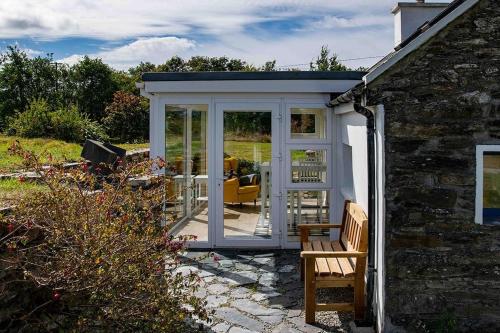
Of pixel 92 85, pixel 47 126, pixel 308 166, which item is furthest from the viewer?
pixel 92 85

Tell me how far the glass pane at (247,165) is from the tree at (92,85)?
3183 centimetres

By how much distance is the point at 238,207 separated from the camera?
9.79m

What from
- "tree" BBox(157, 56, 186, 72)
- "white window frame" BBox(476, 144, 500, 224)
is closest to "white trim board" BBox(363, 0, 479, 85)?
"white window frame" BBox(476, 144, 500, 224)

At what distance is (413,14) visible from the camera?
8.11 metres

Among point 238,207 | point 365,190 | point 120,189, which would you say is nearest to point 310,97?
point 238,207

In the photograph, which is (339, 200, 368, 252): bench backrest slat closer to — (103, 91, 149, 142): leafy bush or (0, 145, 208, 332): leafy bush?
(0, 145, 208, 332): leafy bush

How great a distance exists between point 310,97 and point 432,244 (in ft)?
15.1

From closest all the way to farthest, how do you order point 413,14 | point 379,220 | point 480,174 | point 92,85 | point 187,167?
point 480,174 → point 379,220 → point 413,14 → point 187,167 → point 92,85

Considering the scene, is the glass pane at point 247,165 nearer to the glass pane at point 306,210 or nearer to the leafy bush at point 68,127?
the glass pane at point 306,210

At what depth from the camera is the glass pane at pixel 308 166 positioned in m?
9.75

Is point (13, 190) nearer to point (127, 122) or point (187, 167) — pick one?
point (187, 167)

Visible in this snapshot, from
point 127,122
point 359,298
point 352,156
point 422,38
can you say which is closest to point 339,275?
point 359,298

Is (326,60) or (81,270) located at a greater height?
(326,60)

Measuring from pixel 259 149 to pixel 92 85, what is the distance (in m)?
34.1
